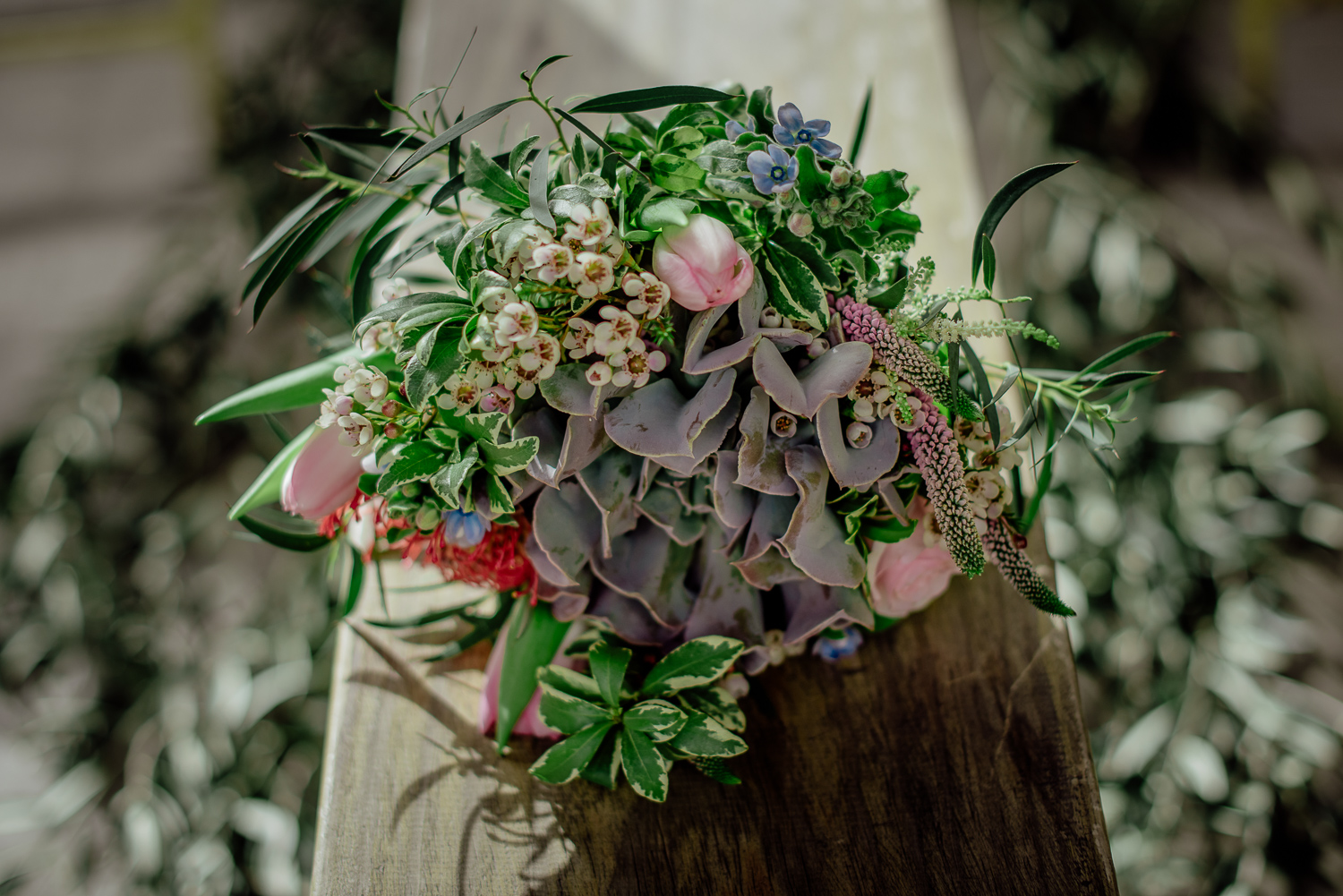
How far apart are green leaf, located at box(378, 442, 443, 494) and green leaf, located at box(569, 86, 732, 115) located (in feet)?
0.86

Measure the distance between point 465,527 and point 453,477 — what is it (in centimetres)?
6

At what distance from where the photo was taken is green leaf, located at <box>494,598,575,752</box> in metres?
0.79

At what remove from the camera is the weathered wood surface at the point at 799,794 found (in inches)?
29.0

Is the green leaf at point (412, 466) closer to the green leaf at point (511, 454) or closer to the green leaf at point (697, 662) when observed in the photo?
the green leaf at point (511, 454)

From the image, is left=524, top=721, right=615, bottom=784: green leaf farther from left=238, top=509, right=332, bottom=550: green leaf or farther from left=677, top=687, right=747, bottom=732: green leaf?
left=238, top=509, right=332, bottom=550: green leaf

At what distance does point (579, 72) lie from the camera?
4.16 ft

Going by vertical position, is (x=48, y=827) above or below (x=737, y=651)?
below

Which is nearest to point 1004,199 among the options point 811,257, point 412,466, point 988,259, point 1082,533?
point 988,259

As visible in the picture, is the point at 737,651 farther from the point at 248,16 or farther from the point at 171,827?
the point at 248,16

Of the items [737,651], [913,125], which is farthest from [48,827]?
[913,125]

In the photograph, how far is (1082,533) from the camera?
5.01ft

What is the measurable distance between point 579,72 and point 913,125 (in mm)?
481

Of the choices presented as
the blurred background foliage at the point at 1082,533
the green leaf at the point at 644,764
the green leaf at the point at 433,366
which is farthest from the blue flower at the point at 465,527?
the blurred background foliage at the point at 1082,533

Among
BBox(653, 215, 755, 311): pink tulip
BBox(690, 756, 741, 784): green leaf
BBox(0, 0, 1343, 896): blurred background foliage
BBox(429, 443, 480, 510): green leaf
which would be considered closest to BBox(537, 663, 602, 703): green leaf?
BBox(690, 756, 741, 784): green leaf
